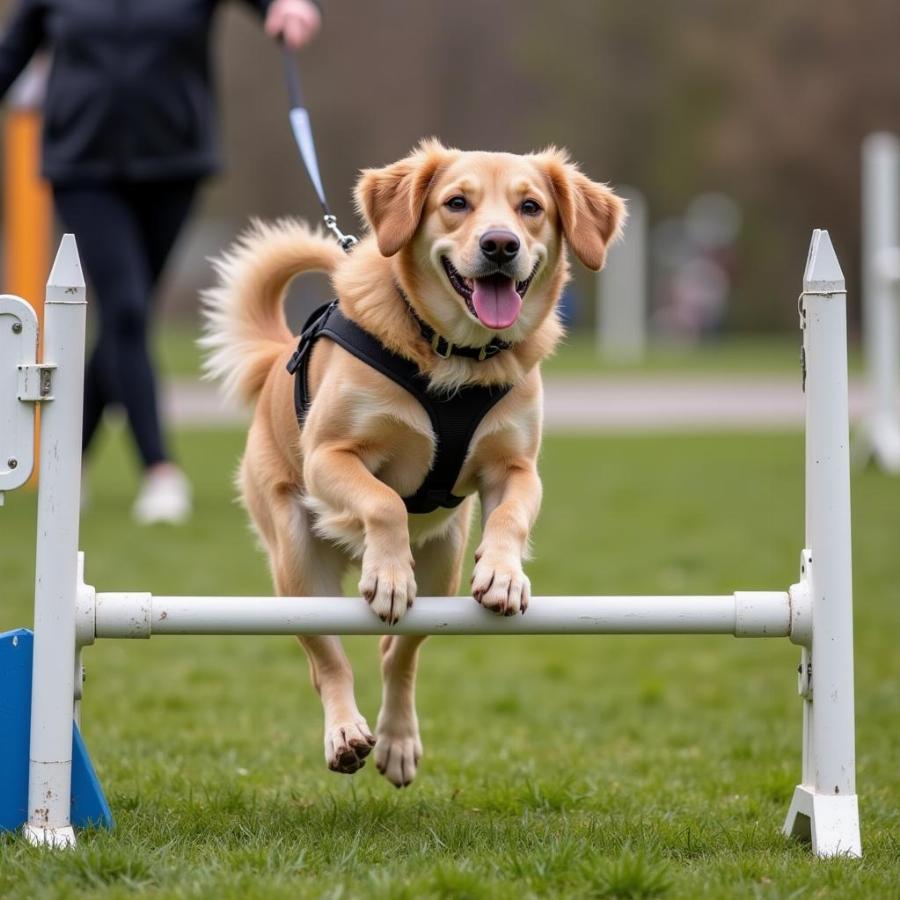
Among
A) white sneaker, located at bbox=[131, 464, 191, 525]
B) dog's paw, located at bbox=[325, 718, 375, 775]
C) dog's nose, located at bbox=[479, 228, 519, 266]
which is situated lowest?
dog's paw, located at bbox=[325, 718, 375, 775]

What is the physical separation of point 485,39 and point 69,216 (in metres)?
45.5

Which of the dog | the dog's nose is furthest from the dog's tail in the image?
the dog's nose

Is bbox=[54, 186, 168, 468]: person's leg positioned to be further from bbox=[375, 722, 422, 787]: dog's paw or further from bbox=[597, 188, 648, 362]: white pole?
bbox=[597, 188, 648, 362]: white pole

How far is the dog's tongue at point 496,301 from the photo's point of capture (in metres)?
3.52

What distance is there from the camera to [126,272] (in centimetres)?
709

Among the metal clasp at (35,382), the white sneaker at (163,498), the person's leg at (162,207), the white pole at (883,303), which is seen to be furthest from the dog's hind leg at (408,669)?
the white pole at (883,303)

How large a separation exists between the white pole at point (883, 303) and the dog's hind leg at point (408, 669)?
7.14m

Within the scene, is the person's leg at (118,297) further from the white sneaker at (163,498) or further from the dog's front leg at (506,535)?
the dog's front leg at (506,535)

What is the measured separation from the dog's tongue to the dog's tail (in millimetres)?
691

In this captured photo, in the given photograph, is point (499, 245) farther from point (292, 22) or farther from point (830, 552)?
point (292, 22)

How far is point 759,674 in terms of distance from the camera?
593cm

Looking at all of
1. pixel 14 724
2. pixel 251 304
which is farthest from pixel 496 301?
pixel 14 724

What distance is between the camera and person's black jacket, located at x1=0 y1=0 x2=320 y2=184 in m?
6.99

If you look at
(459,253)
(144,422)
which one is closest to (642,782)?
(459,253)
